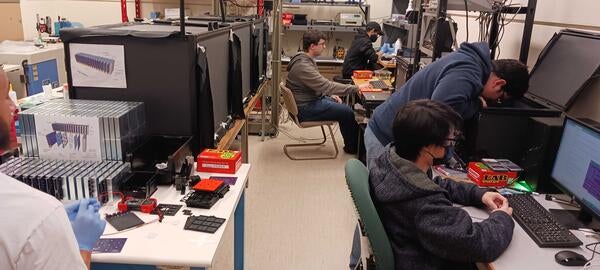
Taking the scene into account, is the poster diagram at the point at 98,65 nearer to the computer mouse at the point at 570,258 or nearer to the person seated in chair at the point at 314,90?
the computer mouse at the point at 570,258

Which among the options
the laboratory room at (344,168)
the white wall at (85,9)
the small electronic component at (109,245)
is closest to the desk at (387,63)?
the laboratory room at (344,168)

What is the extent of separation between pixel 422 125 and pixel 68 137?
4.20 feet

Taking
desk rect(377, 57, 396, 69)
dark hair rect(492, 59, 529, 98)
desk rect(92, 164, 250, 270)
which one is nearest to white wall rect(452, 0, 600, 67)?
dark hair rect(492, 59, 529, 98)

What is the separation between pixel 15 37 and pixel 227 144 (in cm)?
337

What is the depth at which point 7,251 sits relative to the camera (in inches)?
30.4

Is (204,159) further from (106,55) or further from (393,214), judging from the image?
(393,214)

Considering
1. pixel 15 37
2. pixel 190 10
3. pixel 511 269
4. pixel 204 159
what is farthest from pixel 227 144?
pixel 190 10

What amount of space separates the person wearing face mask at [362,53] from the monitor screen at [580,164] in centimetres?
373

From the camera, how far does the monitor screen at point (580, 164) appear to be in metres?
1.56

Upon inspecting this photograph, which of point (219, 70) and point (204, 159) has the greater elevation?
point (219, 70)

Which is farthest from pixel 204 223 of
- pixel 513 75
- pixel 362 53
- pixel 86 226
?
pixel 362 53

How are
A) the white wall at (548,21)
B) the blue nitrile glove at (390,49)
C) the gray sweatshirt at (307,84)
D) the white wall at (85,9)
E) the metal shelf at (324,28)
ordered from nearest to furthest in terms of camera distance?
the white wall at (548,21) < the gray sweatshirt at (307,84) < the white wall at (85,9) < the blue nitrile glove at (390,49) < the metal shelf at (324,28)

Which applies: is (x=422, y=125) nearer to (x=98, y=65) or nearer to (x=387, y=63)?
(x=98, y=65)

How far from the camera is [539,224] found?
62.5 inches
